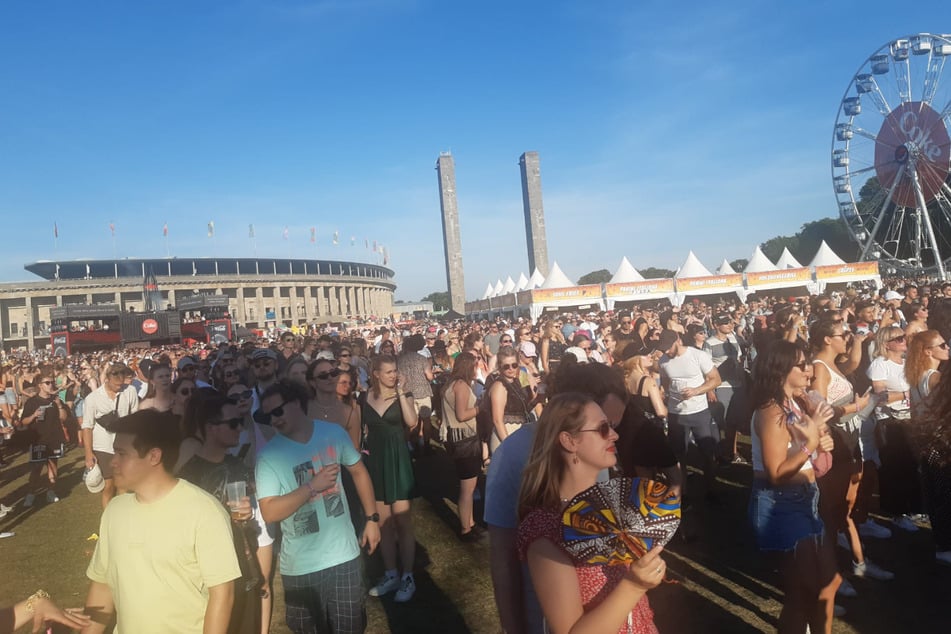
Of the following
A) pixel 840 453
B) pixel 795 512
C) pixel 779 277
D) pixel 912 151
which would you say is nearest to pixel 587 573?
pixel 795 512

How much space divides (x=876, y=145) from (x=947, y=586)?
1192 inches

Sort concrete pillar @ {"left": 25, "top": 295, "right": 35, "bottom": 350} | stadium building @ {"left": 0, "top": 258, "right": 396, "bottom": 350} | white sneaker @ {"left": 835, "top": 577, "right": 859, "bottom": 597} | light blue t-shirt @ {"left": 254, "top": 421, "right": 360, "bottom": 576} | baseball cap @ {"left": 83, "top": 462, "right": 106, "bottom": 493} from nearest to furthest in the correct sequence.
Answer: light blue t-shirt @ {"left": 254, "top": 421, "right": 360, "bottom": 576}
white sneaker @ {"left": 835, "top": 577, "right": 859, "bottom": 597}
baseball cap @ {"left": 83, "top": 462, "right": 106, "bottom": 493}
concrete pillar @ {"left": 25, "top": 295, "right": 35, "bottom": 350}
stadium building @ {"left": 0, "top": 258, "right": 396, "bottom": 350}

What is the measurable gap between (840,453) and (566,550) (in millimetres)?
3066

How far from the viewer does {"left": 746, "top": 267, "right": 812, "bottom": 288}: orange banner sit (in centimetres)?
3036

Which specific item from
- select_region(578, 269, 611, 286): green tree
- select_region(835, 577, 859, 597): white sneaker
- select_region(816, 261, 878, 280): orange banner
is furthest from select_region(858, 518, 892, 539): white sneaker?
select_region(578, 269, 611, 286): green tree

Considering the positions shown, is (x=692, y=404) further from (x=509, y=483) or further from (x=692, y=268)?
(x=692, y=268)

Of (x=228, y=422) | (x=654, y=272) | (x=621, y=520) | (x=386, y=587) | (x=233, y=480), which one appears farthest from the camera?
(x=654, y=272)

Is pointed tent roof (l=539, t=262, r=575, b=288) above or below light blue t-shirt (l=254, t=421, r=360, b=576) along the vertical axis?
above

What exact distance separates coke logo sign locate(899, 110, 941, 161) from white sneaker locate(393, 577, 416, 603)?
30.3 meters

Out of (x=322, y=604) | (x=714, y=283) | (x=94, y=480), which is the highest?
(x=714, y=283)

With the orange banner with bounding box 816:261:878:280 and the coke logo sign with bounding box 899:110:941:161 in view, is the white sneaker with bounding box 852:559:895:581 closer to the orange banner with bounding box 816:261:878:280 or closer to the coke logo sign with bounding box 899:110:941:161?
the coke logo sign with bounding box 899:110:941:161

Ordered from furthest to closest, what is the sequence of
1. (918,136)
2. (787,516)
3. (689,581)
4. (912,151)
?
(912,151)
(918,136)
(689,581)
(787,516)

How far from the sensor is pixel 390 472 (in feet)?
15.4

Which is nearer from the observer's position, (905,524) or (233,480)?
(233,480)
